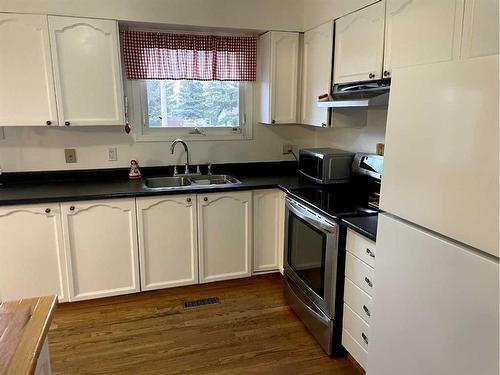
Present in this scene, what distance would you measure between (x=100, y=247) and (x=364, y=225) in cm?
180

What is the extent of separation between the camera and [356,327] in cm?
200

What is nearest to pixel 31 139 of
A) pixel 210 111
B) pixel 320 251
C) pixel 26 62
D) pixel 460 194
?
pixel 26 62

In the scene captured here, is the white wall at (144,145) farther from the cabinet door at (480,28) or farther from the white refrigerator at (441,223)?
the white refrigerator at (441,223)

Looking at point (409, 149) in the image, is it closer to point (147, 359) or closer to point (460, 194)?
point (460, 194)

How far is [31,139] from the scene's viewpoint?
114 inches


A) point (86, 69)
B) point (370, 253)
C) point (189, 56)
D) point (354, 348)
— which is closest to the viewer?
point (370, 253)

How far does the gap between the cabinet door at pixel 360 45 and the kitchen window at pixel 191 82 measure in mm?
909

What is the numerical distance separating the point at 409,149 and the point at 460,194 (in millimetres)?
248

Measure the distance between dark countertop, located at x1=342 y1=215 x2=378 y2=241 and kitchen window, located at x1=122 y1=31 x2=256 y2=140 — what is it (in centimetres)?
164

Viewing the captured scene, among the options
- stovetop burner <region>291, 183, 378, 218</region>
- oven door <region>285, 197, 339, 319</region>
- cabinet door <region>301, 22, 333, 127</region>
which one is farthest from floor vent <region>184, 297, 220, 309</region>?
cabinet door <region>301, 22, 333, 127</region>

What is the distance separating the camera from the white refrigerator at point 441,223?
3.41ft

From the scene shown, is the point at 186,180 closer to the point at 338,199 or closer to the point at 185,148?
the point at 185,148

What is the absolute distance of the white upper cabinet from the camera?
9.93 ft

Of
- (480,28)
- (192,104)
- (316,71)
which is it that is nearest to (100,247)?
(192,104)
